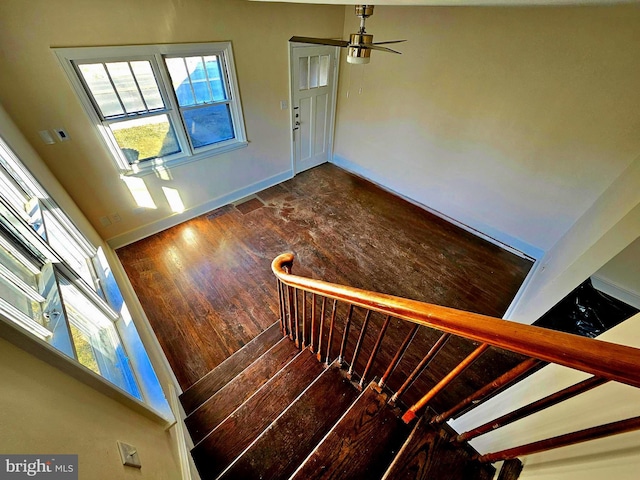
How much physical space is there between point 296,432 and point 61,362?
42.9 inches

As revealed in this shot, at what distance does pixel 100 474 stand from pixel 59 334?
0.73m

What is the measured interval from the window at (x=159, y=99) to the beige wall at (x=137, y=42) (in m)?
0.09

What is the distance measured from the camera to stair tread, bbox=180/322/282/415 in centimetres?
192

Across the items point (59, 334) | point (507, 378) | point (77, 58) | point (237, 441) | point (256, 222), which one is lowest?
point (256, 222)

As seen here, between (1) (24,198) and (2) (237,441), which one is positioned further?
(1) (24,198)

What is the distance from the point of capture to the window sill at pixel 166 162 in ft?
9.67

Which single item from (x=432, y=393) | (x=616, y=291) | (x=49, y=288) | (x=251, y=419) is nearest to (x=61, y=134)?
(x=49, y=288)

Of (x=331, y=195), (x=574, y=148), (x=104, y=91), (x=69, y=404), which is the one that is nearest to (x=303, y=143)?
(x=331, y=195)

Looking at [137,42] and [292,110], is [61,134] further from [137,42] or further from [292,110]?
[292,110]

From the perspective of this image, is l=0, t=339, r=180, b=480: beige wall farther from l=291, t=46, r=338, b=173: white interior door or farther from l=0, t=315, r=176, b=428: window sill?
l=291, t=46, r=338, b=173: white interior door

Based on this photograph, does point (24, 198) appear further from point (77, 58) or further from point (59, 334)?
point (77, 58)

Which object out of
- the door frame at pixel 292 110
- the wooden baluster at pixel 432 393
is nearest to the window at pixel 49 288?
the wooden baluster at pixel 432 393

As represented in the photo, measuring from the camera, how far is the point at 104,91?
8.15 ft

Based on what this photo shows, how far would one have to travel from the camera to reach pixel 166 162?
3131 mm
